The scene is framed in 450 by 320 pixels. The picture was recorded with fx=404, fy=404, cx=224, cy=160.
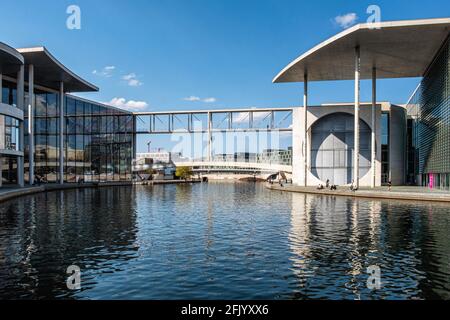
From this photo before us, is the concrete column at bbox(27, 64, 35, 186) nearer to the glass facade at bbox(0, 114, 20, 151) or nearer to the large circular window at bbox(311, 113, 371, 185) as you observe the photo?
the glass facade at bbox(0, 114, 20, 151)

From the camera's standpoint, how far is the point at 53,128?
246ft

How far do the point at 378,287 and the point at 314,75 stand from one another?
190ft

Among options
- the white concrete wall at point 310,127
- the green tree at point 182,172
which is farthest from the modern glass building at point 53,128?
the white concrete wall at point 310,127

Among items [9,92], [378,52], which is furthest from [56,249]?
[9,92]

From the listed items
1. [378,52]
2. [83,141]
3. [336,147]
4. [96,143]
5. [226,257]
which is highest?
[378,52]

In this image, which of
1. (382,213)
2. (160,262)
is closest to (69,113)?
(382,213)

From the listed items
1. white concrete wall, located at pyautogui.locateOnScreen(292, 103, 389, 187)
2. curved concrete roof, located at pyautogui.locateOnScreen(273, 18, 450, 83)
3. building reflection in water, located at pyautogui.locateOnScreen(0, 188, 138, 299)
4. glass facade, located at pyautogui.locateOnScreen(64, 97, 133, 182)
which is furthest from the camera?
glass facade, located at pyautogui.locateOnScreen(64, 97, 133, 182)

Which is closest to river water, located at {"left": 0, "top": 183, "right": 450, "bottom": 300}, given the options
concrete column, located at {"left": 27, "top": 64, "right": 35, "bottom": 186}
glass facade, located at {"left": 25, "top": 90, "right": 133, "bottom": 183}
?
concrete column, located at {"left": 27, "top": 64, "right": 35, "bottom": 186}

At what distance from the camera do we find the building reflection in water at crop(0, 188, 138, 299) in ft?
38.7

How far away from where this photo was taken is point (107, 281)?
1210 cm

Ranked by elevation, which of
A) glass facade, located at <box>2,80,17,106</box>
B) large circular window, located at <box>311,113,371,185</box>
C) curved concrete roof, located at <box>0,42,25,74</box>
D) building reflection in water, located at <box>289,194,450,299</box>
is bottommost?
building reflection in water, located at <box>289,194,450,299</box>

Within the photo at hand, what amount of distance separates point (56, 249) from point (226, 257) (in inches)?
274

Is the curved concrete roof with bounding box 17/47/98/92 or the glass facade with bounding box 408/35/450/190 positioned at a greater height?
the curved concrete roof with bounding box 17/47/98/92

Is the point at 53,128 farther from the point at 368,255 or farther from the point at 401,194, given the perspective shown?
the point at 368,255
